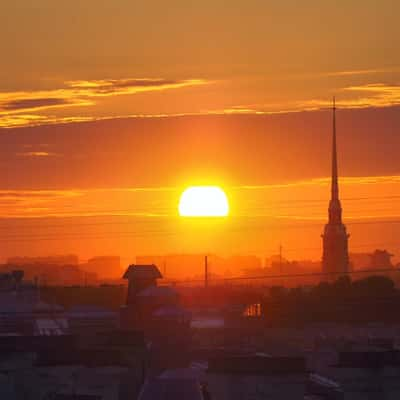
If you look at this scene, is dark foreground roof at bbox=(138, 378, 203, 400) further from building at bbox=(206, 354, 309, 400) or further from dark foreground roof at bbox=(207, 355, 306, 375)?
dark foreground roof at bbox=(207, 355, 306, 375)

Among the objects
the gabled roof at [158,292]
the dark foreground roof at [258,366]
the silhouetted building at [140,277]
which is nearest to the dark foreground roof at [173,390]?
the dark foreground roof at [258,366]

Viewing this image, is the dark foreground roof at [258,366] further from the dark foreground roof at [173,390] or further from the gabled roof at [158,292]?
the gabled roof at [158,292]

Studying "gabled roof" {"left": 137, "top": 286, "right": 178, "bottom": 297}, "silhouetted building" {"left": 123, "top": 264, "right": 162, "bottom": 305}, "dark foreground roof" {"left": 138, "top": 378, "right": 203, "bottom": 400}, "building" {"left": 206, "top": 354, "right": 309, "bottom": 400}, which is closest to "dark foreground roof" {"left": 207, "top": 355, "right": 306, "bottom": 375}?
"building" {"left": 206, "top": 354, "right": 309, "bottom": 400}

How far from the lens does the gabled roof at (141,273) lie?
87375 millimetres

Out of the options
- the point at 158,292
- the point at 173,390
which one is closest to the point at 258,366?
the point at 173,390

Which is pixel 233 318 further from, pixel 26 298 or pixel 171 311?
pixel 171 311

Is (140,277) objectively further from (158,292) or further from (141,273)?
(158,292)

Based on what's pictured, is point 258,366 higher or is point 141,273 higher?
point 141,273

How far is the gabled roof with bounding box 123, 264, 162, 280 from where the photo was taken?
287 ft

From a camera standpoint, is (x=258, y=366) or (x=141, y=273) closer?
(x=258, y=366)

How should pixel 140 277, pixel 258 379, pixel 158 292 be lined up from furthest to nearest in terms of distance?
pixel 140 277 < pixel 158 292 < pixel 258 379

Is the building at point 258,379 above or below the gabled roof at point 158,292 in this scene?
below

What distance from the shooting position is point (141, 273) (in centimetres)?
8769

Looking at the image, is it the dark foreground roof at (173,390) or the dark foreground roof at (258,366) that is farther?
the dark foreground roof at (258,366)
